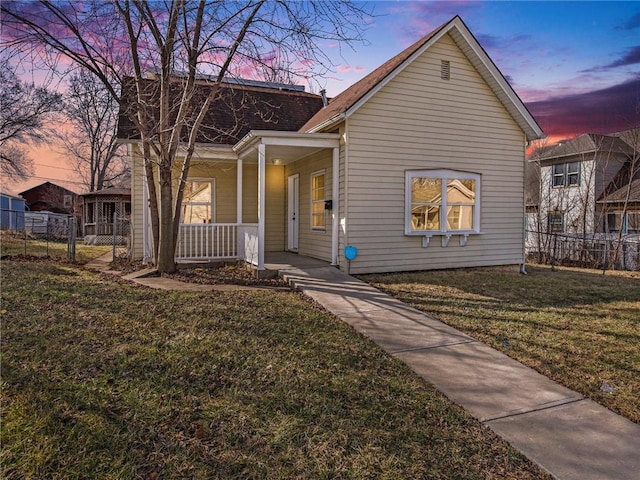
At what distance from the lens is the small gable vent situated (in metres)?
10.1

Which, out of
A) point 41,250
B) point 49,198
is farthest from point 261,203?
point 49,198

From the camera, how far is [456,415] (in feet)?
10.3

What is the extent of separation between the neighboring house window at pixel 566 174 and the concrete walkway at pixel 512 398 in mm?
20161

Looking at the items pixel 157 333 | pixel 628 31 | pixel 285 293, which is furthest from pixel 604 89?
pixel 157 333

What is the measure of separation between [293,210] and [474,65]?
6095 mm

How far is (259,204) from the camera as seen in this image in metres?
8.48

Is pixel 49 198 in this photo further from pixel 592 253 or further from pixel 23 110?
pixel 592 253

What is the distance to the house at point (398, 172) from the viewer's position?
931 cm

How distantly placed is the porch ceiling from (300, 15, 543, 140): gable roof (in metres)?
0.47

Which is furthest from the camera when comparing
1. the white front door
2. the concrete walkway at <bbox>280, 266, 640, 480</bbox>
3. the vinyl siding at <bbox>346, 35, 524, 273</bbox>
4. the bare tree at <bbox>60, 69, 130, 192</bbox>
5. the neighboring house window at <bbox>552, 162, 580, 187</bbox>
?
the bare tree at <bbox>60, 69, 130, 192</bbox>

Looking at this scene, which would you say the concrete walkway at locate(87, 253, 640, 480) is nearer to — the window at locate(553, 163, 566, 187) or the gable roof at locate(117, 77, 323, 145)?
the gable roof at locate(117, 77, 323, 145)

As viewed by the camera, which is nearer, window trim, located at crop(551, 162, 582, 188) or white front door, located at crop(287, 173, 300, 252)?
white front door, located at crop(287, 173, 300, 252)

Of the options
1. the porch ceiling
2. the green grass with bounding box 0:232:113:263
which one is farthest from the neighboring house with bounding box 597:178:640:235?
the green grass with bounding box 0:232:113:263

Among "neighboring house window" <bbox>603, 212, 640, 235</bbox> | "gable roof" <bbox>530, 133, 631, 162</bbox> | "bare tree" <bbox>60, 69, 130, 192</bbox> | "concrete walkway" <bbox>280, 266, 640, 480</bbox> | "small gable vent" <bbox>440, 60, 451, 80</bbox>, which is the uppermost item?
"bare tree" <bbox>60, 69, 130, 192</bbox>
